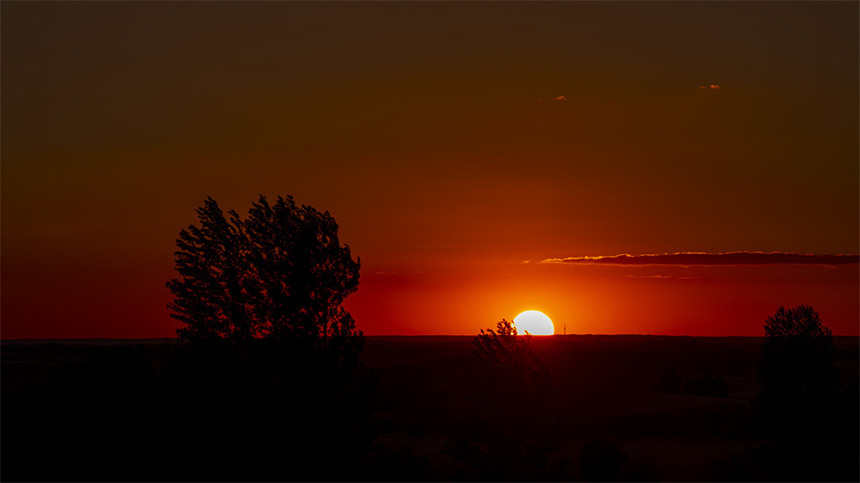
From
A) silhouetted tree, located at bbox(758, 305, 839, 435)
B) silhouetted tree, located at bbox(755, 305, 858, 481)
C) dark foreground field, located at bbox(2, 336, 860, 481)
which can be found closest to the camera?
→ dark foreground field, located at bbox(2, 336, 860, 481)

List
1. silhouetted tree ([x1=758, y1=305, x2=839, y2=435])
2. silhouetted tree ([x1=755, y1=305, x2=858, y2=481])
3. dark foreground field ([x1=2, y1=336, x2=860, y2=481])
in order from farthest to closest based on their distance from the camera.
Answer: silhouetted tree ([x1=758, y1=305, x2=839, y2=435])
silhouetted tree ([x1=755, y1=305, x2=858, y2=481])
dark foreground field ([x1=2, y1=336, x2=860, y2=481])

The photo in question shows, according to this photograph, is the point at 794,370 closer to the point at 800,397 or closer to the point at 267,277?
the point at 800,397

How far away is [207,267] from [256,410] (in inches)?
872

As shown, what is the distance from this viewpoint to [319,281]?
127 ft

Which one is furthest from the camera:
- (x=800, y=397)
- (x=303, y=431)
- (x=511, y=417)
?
(x=800, y=397)

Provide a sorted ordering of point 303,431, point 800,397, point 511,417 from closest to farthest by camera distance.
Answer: point 303,431, point 511,417, point 800,397

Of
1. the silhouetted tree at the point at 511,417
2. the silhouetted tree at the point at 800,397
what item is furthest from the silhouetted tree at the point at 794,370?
the silhouetted tree at the point at 511,417

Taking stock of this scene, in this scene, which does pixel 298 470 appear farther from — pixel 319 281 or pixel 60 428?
pixel 319 281

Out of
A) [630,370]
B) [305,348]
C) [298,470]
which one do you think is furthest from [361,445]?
[630,370]

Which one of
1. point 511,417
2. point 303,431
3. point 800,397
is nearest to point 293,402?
point 303,431

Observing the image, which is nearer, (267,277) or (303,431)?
(303,431)

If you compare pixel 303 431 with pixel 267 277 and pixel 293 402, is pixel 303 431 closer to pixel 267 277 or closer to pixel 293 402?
pixel 293 402

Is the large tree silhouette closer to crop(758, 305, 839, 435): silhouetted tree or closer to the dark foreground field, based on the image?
the dark foreground field

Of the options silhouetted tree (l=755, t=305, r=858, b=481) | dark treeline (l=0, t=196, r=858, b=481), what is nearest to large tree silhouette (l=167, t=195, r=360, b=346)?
dark treeline (l=0, t=196, r=858, b=481)
